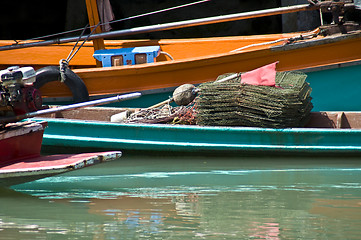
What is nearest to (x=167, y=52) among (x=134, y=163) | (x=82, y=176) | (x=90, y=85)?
(x=90, y=85)

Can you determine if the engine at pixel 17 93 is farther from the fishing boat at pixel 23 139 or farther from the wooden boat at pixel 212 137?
the wooden boat at pixel 212 137

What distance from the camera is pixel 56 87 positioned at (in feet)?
31.5

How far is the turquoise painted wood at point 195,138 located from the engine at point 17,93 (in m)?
1.59

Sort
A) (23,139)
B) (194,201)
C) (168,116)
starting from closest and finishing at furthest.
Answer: (194,201), (23,139), (168,116)

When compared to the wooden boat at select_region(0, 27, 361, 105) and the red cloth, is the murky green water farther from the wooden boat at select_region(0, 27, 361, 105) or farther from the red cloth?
the wooden boat at select_region(0, 27, 361, 105)

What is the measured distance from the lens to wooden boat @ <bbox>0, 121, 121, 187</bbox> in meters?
6.16

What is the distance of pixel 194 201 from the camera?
6.20m

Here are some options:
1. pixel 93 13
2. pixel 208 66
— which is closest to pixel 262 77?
pixel 208 66

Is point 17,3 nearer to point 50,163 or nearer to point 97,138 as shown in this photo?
point 97,138

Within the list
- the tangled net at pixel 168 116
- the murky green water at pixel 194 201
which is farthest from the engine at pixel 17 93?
the tangled net at pixel 168 116

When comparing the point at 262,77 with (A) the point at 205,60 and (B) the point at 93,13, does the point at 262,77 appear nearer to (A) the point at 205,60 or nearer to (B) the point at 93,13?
(A) the point at 205,60

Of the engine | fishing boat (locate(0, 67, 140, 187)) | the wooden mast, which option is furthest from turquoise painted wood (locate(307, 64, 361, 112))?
the engine

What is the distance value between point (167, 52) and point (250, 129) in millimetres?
3391

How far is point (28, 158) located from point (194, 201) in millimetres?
1869
